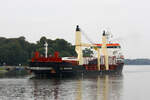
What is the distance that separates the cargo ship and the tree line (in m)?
35.2

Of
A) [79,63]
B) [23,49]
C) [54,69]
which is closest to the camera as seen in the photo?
[54,69]

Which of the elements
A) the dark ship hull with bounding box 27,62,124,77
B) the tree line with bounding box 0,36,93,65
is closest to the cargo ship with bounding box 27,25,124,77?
the dark ship hull with bounding box 27,62,124,77

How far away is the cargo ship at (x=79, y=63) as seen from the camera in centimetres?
8219

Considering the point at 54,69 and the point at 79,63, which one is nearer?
the point at 54,69

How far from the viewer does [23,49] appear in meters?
153

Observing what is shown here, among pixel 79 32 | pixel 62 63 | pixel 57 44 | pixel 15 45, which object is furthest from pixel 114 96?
pixel 57 44

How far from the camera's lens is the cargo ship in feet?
270

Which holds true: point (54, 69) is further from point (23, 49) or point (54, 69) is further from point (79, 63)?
point (23, 49)

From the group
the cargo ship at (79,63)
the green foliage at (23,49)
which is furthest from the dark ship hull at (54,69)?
the green foliage at (23,49)

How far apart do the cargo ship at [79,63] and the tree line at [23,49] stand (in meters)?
35.2

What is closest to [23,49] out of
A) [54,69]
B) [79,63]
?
[79,63]

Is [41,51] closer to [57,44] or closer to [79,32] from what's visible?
[57,44]

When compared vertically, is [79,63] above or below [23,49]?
below

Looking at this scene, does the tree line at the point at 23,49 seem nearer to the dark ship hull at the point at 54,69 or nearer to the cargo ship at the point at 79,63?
the cargo ship at the point at 79,63
